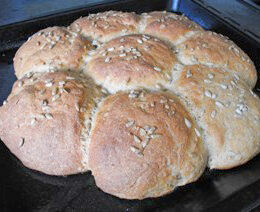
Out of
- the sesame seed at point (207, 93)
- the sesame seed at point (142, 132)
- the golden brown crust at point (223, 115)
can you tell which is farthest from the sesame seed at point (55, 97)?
the sesame seed at point (207, 93)

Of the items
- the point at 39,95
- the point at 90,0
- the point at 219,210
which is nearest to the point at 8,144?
the point at 39,95

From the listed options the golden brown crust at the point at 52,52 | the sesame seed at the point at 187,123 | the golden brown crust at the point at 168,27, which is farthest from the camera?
the golden brown crust at the point at 168,27

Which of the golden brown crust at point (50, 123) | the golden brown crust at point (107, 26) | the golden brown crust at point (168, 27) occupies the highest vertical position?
the golden brown crust at point (168, 27)

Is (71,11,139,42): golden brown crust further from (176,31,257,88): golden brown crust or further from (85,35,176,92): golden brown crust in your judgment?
(176,31,257,88): golden brown crust

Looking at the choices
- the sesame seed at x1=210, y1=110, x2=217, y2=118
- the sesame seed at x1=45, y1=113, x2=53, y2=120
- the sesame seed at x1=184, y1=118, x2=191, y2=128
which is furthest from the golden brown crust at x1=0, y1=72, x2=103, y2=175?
the sesame seed at x1=210, y1=110, x2=217, y2=118

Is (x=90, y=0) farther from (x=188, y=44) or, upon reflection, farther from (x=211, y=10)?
(x=188, y=44)

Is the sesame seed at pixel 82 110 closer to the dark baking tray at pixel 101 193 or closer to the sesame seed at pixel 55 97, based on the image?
the sesame seed at pixel 55 97
